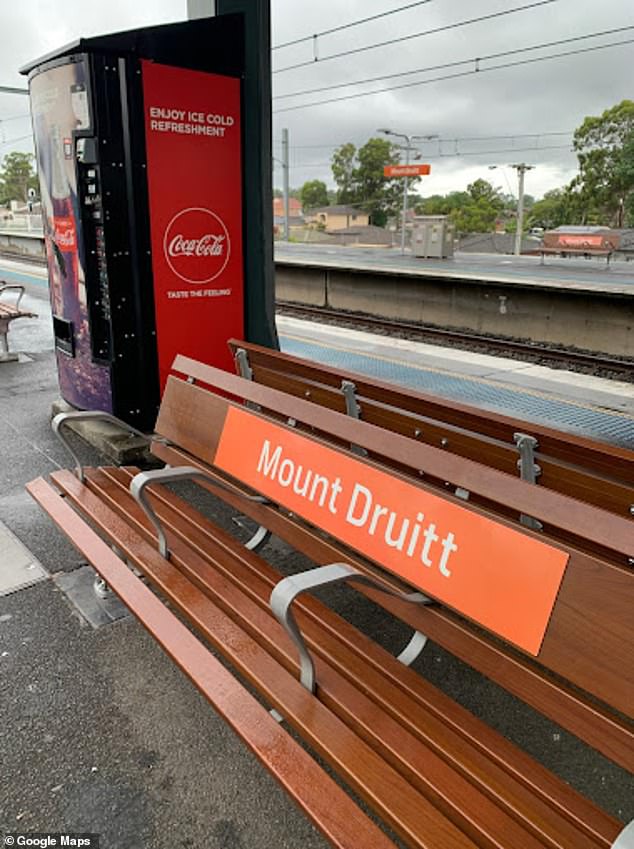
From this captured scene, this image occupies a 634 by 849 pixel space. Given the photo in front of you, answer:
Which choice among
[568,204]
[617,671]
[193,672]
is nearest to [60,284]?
[193,672]

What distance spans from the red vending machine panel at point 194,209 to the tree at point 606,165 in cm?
5110

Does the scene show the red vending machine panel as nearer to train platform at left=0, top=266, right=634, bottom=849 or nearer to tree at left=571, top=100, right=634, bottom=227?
train platform at left=0, top=266, right=634, bottom=849

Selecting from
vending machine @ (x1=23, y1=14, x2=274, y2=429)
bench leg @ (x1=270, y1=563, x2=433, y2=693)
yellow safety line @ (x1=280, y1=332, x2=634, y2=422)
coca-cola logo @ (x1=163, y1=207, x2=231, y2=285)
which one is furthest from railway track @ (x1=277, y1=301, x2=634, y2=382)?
bench leg @ (x1=270, y1=563, x2=433, y2=693)

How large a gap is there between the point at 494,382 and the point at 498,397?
1.97 feet

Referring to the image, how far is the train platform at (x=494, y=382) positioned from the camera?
4.86 meters

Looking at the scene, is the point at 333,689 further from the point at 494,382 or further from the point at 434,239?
the point at 434,239

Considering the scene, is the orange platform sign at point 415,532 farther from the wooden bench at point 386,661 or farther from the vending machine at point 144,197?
the vending machine at point 144,197

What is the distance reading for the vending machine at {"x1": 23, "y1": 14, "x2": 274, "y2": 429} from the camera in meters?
3.58

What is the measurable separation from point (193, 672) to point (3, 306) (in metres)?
6.10

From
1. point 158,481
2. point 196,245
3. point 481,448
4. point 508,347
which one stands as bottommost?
point 508,347

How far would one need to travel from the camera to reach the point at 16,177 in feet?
267

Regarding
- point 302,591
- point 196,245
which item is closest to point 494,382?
point 196,245

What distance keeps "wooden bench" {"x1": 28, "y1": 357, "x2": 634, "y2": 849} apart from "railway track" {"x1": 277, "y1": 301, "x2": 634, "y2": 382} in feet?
20.5

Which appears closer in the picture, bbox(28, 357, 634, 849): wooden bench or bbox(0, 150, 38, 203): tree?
bbox(28, 357, 634, 849): wooden bench
